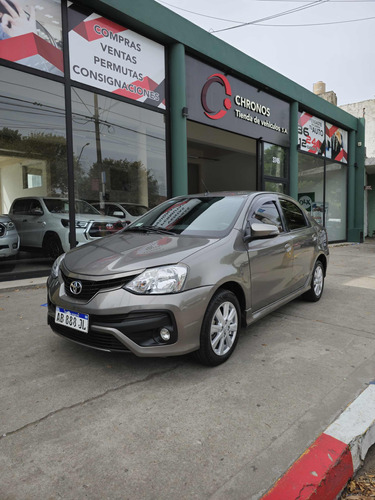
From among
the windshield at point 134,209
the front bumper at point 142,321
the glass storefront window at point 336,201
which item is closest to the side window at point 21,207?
the windshield at point 134,209

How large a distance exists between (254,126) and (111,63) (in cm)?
495

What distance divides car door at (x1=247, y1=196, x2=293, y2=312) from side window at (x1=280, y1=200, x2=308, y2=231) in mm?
215

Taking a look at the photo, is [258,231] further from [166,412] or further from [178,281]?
[166,412]

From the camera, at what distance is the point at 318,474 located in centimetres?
172

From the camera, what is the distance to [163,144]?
8.31 m

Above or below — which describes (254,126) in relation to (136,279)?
above

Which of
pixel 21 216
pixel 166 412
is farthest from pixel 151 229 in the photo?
pixel 21 216

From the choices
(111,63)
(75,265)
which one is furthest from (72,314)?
(111,63)

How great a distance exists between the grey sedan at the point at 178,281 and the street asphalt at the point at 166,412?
1.00 ft

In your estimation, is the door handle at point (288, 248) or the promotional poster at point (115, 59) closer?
the door handle at point (288, 248)

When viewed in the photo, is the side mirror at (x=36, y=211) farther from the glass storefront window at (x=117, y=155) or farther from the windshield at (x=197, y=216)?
the windshield at (x=197, y=216)

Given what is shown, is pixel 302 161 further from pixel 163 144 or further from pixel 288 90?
pixel 163 144

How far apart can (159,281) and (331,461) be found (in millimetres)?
1492

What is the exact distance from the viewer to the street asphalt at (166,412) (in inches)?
67.6
